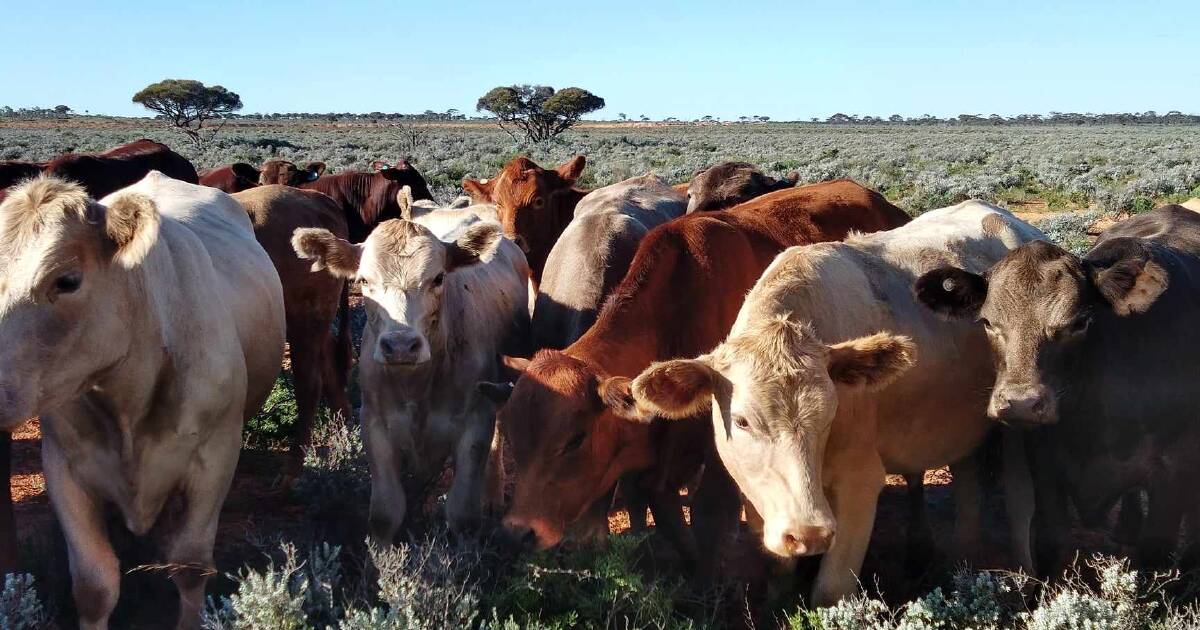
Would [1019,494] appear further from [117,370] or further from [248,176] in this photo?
[248,176]

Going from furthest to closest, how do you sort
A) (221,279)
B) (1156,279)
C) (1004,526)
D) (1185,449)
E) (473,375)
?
(1004,526) → (473,375) → (221,279) → (1185,449) → (1156,279)

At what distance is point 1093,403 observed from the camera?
4375mm

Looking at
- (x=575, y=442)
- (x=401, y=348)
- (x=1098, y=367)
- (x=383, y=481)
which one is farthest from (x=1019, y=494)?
(x=383, y=481)

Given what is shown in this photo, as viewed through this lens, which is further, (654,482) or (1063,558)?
(654,482)

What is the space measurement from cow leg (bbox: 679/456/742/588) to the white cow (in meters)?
1.07

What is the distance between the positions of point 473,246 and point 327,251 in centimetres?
77

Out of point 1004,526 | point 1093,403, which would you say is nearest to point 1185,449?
point 1093,403

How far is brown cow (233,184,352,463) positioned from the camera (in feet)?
24.7

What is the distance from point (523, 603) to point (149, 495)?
5.40 ft

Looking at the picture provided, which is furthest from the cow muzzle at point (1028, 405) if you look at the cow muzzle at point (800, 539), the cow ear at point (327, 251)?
the cow ear at point (327, 251)

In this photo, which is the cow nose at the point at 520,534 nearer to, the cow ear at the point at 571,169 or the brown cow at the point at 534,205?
the brown cow at the point at 534,205

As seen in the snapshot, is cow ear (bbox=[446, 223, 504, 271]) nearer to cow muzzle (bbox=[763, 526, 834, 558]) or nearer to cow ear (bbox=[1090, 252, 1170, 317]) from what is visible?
cow muzzle (bbox=[763, 526, 834, 558])

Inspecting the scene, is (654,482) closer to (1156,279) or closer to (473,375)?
(473,375)

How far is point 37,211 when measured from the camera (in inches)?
143
